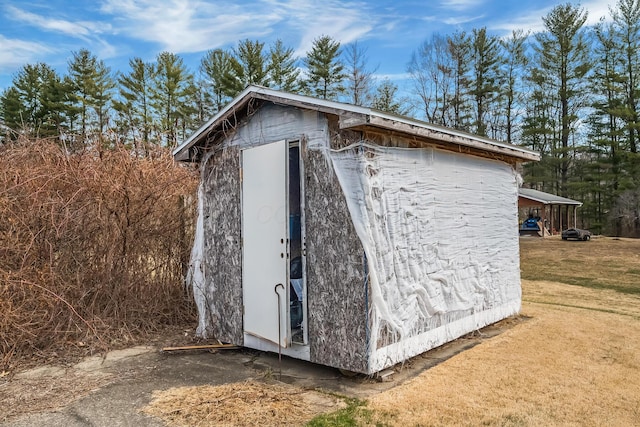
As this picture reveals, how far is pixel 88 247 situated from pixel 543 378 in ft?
16.3

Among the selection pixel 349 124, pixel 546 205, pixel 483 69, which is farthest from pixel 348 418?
pixel 483 69

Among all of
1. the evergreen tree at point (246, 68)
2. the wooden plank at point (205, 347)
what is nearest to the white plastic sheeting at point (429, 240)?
the wooden plank at point (205, 347)

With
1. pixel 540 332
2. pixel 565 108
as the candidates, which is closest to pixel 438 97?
pixel 565 108

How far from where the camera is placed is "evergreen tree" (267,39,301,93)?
2255cm

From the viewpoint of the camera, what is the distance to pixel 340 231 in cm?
387

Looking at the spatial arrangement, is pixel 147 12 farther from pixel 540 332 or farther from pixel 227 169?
pixel 540 332

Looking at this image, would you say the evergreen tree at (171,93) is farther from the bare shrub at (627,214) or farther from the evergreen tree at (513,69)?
the bare shrub at (627,214)

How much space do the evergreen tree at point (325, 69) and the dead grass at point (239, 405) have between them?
20714 millimetres

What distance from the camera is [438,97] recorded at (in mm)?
26359

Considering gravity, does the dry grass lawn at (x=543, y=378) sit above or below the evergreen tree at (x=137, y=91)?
below

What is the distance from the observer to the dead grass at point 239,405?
3.08 metres

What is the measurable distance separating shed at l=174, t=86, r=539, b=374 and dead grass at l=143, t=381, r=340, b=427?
1.68 feet

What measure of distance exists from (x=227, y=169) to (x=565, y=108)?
29.4 m

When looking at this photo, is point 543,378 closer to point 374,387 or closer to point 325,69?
point 374,387
